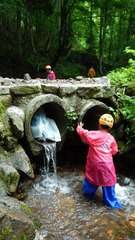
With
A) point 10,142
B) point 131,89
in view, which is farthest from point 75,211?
point 131,89

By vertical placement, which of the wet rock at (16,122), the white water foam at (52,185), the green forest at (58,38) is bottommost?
the white water foam at (52,185)

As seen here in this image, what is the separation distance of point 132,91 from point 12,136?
4134 millimetres

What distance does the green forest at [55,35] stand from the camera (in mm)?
12164

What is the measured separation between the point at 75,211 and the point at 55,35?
14.6 meters

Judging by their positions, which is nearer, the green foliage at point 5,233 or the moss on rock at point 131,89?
the green foliage at point 5,233

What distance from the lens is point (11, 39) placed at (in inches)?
589

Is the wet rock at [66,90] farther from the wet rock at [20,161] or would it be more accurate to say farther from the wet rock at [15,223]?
the wet rock at [15,223]

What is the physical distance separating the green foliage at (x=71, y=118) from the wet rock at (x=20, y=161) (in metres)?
1.49

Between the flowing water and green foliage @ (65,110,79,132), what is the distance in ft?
4.35

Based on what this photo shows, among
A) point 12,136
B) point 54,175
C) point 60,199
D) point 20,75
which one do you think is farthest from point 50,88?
point 20,75

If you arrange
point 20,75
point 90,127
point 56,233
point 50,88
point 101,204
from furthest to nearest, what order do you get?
point 20,75, point 90,127, point 50,88, point 101,204, point 56,233

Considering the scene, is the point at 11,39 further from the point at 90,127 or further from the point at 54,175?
the point at 54,175

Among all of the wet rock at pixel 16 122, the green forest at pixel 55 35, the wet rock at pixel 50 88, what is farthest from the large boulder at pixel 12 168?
the green forest at pixel 55 35

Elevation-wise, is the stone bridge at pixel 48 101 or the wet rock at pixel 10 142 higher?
the stone bridge at pixel 48 101
